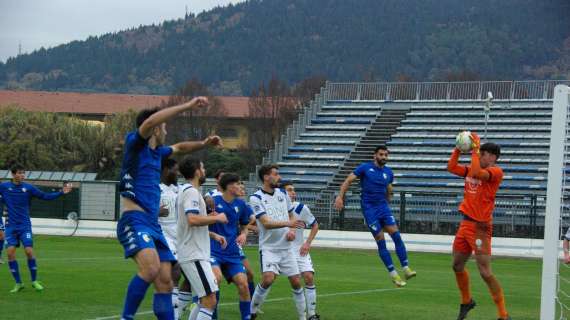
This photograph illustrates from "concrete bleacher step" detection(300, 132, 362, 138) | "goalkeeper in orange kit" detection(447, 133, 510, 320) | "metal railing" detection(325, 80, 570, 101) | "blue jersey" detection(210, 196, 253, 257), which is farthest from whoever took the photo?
"concrete bleacher step" detection(300, 132, 362, 138)

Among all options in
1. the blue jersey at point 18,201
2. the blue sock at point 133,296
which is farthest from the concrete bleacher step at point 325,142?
the blue sock at point 133,296

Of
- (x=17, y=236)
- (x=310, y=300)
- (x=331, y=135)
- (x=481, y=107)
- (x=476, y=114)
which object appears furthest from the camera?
(x=331, y=135)

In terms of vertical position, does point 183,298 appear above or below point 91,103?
below

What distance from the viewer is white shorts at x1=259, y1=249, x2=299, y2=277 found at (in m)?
13.0

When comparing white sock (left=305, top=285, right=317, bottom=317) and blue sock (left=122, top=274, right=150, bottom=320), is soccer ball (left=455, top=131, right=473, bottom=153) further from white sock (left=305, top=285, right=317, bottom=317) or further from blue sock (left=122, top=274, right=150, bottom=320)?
blue sock (left=122, top=274, right=150, bottom=320)

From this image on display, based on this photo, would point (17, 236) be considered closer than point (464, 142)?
No

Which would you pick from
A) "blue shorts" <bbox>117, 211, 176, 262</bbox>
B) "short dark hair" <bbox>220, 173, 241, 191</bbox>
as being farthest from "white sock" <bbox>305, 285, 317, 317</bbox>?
"blue shorts" <bbox>117, 211, 176, 262</bbox>

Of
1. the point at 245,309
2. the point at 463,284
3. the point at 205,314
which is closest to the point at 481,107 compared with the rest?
the point at 463,284

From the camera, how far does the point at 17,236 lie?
17.6m

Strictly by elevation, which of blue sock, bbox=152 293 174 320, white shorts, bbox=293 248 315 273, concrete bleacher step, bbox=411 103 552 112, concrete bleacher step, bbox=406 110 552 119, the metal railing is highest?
the metal railing

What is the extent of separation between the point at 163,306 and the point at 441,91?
1651 inches

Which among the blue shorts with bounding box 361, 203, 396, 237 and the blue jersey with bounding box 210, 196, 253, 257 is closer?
the blue jersey with bounding box 210, 196, 253, 257

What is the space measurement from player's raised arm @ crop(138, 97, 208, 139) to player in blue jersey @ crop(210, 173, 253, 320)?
304cm

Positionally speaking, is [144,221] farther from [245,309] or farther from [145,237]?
[245,309]
